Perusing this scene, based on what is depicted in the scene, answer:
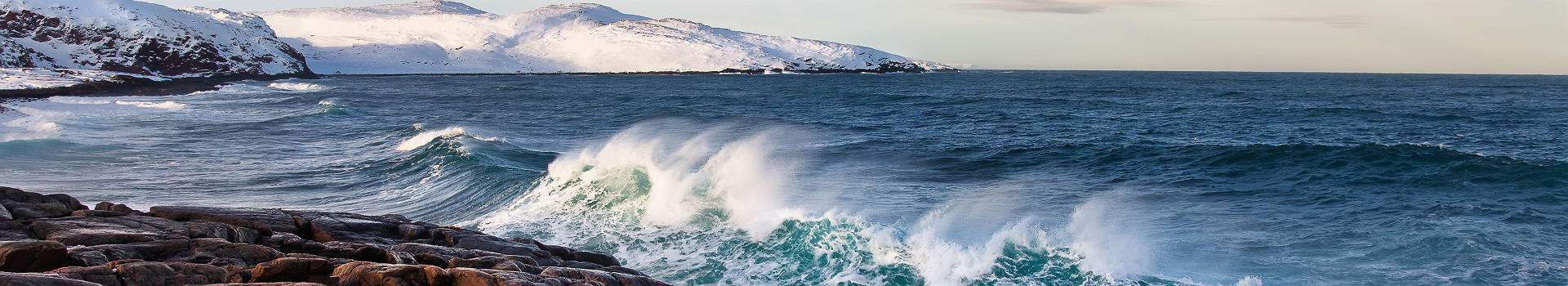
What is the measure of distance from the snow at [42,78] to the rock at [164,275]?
48.8m

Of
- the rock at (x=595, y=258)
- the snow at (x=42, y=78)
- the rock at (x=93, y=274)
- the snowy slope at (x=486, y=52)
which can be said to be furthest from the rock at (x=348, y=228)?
the snowy slope at (x=486, y=52)

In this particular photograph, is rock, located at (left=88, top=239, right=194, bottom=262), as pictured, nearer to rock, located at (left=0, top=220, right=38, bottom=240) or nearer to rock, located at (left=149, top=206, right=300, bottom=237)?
rock, located at (left=0, top=220, right=38, bottom=240)

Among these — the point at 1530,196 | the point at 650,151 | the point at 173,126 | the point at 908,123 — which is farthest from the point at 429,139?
the point at 1530,196

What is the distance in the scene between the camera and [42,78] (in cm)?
5109

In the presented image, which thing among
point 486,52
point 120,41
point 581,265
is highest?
point 581,265

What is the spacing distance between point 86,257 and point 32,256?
35 cm

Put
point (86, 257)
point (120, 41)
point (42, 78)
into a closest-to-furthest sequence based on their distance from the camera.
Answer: point (86, 257), point (42, 78), point (120, 41)

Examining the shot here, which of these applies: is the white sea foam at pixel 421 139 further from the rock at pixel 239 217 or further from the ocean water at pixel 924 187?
the rock at pixel 239 217

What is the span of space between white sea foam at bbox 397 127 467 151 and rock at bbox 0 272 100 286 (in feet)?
59.3

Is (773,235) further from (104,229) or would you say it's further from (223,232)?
(104,229)

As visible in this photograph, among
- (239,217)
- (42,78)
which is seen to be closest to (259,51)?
(42,78)

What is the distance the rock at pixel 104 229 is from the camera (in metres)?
7.97

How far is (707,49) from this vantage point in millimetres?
190500

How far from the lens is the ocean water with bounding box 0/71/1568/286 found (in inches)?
422
